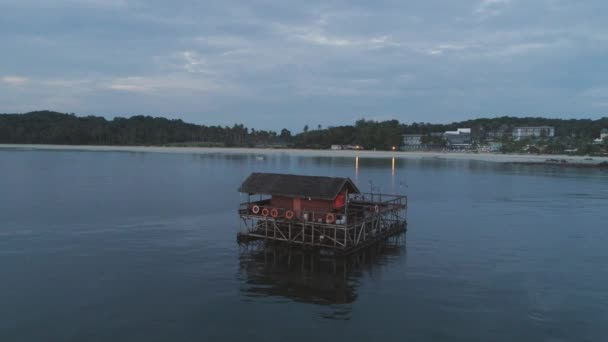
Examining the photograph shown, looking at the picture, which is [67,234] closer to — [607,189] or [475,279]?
[475,279]

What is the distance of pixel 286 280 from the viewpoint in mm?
25406

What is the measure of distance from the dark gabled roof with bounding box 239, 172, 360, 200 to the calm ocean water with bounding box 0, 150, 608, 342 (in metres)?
4.07

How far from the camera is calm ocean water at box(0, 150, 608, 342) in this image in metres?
19.2

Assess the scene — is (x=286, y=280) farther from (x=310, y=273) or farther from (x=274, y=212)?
(x=274, y=212)

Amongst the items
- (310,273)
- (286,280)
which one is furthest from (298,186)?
(286,280)

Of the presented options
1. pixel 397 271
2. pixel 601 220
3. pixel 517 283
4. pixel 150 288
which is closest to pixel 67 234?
pixel 150 288

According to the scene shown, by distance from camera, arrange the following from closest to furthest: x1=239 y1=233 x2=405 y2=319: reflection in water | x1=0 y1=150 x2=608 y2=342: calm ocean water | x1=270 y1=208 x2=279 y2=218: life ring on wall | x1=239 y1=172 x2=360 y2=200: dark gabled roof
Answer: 1. x1=0 y1=150 x2=608 y2=342: calm ocean water
2. x1=239 y1=233 x2=405 y2=319: reflection in water
3. x1=239 y1=172 x2=360 y2=200: dark gabled roof
4. x1=270 y1=208 x2=279 y2=218: life ring on wall

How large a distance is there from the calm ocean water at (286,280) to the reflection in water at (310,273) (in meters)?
0.12

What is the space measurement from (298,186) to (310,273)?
7.18 m

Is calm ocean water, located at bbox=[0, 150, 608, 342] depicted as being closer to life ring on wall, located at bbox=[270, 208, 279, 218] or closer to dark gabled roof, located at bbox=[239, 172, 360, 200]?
life ring on wall, located at bbox=[270, 208, 279, 218]

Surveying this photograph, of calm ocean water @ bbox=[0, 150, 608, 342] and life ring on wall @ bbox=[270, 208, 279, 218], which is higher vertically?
life ring on wall @ bbox=[270, 208, 279, 218]

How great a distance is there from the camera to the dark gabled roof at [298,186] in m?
30.9

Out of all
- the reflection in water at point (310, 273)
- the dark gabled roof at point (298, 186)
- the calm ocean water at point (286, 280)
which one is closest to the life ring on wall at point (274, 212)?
the dark gabled roof at point (298, 186)

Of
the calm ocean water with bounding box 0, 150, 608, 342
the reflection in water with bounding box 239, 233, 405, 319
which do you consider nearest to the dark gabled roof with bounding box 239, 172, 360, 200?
the reflection in water with bounding box 239, 233, 405, 319
